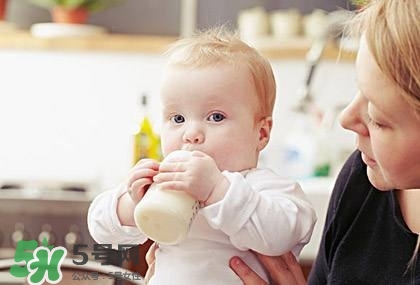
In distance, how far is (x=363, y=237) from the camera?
1.31 meters

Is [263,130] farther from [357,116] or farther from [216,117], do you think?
[357,116]

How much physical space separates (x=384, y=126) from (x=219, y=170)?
244 mm

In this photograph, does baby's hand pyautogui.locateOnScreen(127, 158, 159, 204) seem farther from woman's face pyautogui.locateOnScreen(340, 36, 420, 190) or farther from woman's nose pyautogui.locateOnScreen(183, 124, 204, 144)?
woman's face pyautogui.locateOnScreen(340, 36, 420, 190)

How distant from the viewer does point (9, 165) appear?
3.46m

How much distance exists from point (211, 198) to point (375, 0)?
326mm

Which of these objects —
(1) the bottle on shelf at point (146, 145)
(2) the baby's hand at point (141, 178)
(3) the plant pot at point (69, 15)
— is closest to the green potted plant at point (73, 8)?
(3) the plant pot at point (69, 15)

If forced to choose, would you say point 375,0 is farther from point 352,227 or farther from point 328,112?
point 328,112

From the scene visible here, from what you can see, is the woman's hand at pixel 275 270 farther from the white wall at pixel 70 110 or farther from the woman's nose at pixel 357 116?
the white wall at pixel 70 110

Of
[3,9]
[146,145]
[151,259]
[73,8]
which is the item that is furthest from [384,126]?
[3,9]

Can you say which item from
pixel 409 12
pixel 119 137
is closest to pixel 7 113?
pixel 119 137

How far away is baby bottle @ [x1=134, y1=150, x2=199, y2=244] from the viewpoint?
109 cm

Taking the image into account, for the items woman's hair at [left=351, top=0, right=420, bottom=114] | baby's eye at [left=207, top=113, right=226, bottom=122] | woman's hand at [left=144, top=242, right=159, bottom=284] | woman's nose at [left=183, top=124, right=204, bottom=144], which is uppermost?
woman's hair at [left=351, top=0, right=420, bottom=114]

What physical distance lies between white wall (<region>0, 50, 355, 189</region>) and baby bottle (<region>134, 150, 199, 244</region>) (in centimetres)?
230

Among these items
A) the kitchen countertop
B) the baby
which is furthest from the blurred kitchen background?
the baby
